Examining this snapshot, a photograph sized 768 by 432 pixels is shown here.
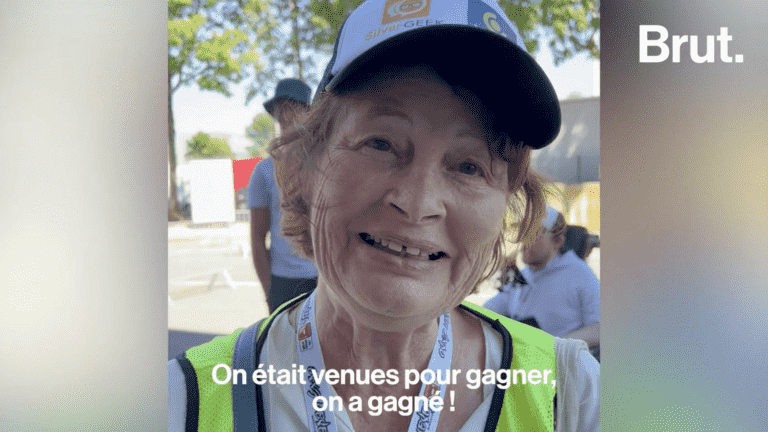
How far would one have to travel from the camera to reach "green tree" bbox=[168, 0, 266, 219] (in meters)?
1.37

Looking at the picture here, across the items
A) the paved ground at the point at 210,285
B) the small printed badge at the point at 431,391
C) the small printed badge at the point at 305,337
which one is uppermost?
the paved ground at the point at 210,285

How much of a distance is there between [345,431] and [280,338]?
310 mm

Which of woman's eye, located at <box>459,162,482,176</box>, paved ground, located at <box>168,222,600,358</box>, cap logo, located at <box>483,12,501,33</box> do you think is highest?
cap logo, located at <box>483,12,501,33</box>

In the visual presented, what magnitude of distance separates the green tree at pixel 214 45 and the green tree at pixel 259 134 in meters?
0.12

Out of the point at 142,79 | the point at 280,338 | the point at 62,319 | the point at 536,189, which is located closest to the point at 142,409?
the point at 62,319

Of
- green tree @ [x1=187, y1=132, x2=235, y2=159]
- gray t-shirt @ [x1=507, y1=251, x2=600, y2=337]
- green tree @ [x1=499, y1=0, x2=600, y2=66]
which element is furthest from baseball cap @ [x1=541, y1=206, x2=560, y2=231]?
green tree @ [x1=187, y1=132, x2=235, y2=159]

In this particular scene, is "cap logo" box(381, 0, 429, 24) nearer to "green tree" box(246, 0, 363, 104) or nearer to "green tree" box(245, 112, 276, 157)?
"green tree" box(246, 0, 363, 104)

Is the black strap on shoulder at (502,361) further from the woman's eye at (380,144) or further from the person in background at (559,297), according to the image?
the woman's eye at (380,144)

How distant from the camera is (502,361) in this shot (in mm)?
1390

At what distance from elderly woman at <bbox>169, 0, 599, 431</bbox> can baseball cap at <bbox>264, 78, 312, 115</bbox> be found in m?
0.07

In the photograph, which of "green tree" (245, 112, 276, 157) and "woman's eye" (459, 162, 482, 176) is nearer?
"woman's eye" (459, 162, 482, 176)

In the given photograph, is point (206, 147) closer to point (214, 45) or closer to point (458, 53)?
point (214, 45)

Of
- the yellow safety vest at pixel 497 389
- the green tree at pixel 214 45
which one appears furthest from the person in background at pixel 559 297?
the green tree at pixel 214 45

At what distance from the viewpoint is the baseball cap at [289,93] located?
1278 mm
